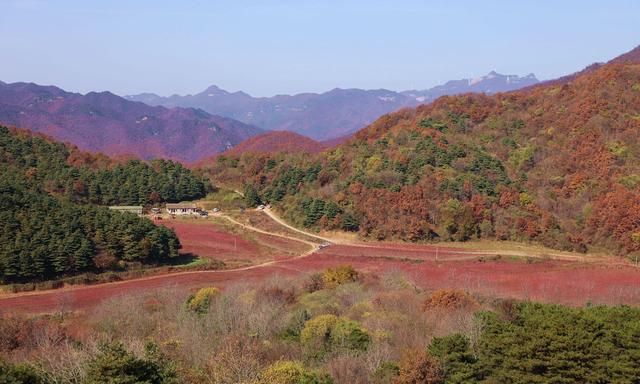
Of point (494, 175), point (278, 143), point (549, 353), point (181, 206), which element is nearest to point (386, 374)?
point (549, 353)

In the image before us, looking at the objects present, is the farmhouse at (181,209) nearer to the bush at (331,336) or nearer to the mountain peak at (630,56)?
the bush at (331,336)

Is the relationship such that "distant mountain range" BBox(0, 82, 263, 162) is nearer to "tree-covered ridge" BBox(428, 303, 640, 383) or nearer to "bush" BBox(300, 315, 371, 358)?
"bush" BBox(300, 315, 371, 358)

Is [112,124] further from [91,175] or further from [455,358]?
[455,358]

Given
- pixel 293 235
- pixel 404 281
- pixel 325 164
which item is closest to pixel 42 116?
pixel 325 164

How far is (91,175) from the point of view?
65.4m

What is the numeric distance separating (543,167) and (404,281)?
31455 mm

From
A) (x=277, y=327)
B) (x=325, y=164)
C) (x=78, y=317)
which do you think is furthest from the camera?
(x=325, y=164)

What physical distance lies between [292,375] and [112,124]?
152927mm

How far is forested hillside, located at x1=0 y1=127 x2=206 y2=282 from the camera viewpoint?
38281 millimetres

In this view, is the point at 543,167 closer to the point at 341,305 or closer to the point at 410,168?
the point at 410,168

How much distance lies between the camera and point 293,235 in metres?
57.2

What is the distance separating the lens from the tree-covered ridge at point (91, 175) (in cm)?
6119

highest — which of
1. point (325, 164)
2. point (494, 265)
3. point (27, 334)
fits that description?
point (325, 164)

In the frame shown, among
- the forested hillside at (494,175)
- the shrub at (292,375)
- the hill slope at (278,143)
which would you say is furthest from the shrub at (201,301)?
the hill slope at (278,143)
